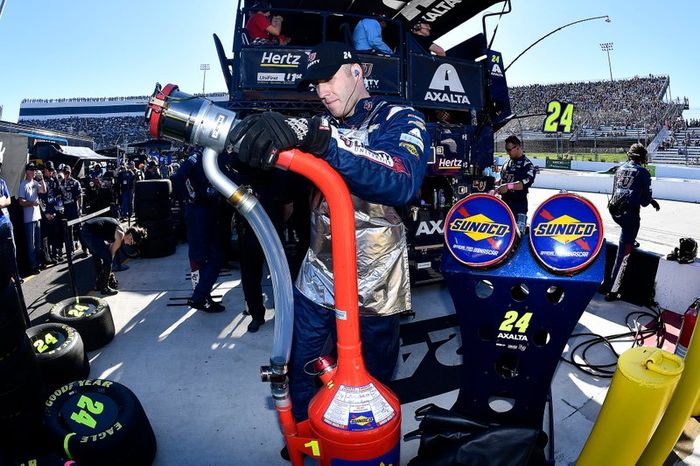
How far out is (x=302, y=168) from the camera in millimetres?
1384

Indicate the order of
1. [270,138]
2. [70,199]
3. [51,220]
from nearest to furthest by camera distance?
[270,138]
[51,220]
[70,199]

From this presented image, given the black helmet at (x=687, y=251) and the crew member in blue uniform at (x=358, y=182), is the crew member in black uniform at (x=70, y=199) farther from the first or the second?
the black helmet at (x=687, y=251)

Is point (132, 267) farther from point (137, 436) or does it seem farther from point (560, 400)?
point (560, 400)

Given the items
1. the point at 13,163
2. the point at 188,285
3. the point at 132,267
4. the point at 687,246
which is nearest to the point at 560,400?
the point at 687,246

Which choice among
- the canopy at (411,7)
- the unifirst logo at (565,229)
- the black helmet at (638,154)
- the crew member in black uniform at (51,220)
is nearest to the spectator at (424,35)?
the canopy at (411,7)

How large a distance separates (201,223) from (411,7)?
12.1ft

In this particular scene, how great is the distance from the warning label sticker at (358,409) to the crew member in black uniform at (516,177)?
16.2 feet

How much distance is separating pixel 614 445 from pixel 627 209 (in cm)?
389

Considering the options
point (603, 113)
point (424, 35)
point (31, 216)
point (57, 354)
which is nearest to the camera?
point (57, 354)

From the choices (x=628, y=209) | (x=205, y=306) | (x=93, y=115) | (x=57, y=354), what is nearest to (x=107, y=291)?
(x=205, y=306)

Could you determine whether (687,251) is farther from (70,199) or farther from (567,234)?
(70,199)

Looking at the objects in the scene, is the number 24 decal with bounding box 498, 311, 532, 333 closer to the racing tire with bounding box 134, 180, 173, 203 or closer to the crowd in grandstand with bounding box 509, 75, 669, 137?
the racing tire with bounding box 134, 180, 173, 203

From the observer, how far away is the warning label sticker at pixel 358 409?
59.4 inches

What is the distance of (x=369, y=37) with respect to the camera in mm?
4641
